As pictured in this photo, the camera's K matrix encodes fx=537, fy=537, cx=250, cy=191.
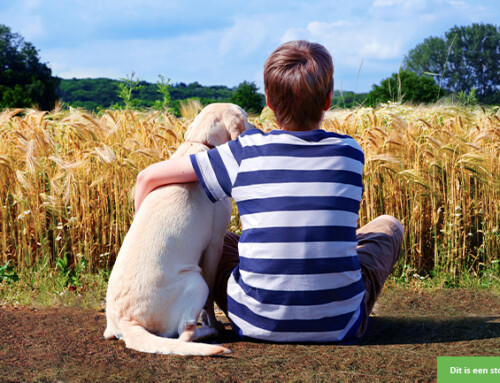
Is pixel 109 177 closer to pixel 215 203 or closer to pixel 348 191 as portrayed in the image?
pixel 215 203

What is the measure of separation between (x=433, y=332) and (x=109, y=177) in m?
2.77

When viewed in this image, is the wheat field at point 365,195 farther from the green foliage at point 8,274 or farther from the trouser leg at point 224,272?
the trouser leg at point 224,272

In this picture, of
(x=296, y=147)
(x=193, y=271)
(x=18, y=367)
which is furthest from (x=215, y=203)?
(x=18, y=367)

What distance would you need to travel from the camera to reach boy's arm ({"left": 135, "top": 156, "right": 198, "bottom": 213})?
252 cm

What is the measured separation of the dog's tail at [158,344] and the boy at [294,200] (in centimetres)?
28

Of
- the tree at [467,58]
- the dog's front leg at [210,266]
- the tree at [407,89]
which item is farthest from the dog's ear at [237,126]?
the tree at [467,58]

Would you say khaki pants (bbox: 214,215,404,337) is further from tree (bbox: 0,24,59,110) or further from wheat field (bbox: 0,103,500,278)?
tree (bbox: 0,24,59,110)

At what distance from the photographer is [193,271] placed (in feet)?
8.40

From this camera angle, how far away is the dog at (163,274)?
2467mm

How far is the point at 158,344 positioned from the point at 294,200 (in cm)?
89

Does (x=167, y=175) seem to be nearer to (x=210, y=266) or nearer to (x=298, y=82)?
(x=210, y=266)

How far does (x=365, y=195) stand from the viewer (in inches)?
174

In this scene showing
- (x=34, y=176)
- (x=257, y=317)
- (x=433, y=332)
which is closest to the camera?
(x=257, y=317)

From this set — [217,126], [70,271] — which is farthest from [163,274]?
[70,271]
